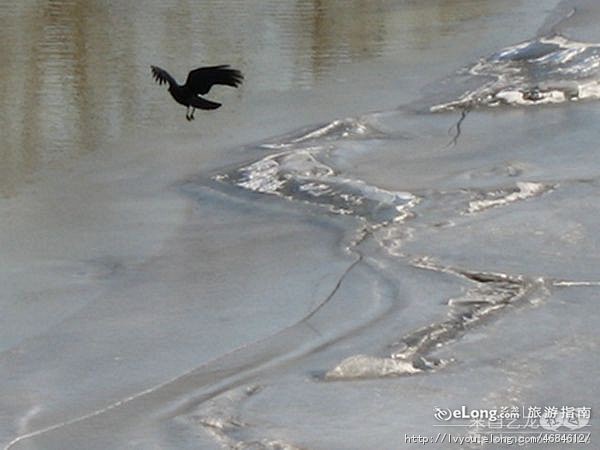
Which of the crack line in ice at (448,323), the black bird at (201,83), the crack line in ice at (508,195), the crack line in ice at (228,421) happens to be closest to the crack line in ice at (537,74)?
the crack line in ice at (508,195)

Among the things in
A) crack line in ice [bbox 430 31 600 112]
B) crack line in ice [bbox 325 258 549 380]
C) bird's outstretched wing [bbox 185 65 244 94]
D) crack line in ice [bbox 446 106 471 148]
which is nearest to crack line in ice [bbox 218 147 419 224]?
crack line in ice [bbox 446 106 471 148]

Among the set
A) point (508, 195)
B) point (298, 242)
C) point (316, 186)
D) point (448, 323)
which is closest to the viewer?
point (448, 323)

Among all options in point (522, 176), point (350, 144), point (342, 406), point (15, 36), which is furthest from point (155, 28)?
point (342, 406)

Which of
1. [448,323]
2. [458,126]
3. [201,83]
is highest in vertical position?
[201,83]

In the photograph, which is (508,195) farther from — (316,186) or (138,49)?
(138,49)

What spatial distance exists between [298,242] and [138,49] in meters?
4.38

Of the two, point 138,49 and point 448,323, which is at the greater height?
point 448,323

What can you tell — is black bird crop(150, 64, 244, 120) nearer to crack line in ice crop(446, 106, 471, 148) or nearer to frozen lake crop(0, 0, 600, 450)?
frozen lake crop(0, 0, 600, 450)

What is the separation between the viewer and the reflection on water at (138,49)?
26.7 feet

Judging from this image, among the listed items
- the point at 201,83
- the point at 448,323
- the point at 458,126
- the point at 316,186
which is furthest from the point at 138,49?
the point at 448,323

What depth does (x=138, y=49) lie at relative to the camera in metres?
10.2

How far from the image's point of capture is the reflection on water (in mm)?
8125

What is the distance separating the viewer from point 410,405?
4270 mm

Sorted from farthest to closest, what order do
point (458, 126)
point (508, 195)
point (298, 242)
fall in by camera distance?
1. point (458, 126)
2. point (508, 195)
3. point (298, 242)
